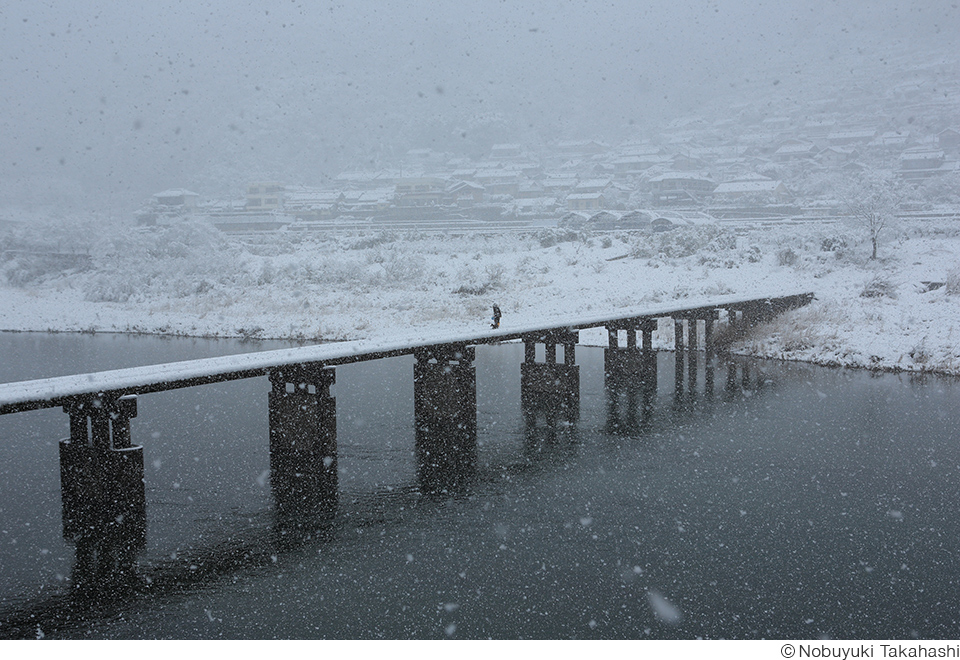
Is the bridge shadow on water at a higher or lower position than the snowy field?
lower

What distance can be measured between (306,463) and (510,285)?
28910mm

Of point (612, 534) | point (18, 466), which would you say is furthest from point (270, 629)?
point (18, 466)

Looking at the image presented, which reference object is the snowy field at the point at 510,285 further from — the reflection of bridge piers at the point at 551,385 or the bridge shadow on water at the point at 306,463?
the bridge shadow on water at the point at 306,463

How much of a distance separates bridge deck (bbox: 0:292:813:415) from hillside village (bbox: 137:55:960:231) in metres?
47.1

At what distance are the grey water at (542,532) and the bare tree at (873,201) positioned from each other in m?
30.9

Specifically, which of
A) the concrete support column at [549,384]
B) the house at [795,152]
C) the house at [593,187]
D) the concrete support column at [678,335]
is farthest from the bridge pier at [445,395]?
the house at [795,152]

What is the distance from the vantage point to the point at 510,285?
42750 mm

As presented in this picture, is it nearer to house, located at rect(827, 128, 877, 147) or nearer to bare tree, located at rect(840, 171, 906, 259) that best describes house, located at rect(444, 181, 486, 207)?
bare tree, located at rect(840, 171, 906, 259)

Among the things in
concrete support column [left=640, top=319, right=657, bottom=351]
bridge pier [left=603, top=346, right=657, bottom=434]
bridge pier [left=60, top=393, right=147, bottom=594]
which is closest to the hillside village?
concrete support column [left=640, top=319, right=657, bottom=351]

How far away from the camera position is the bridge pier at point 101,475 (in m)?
11.5

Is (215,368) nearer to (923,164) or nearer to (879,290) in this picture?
(879,290)

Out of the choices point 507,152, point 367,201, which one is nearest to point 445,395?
point 367,201

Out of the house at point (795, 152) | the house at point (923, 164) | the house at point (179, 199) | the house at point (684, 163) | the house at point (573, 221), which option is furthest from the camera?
the house at point (684, 163)

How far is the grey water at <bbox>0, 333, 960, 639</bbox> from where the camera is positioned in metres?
9.19
